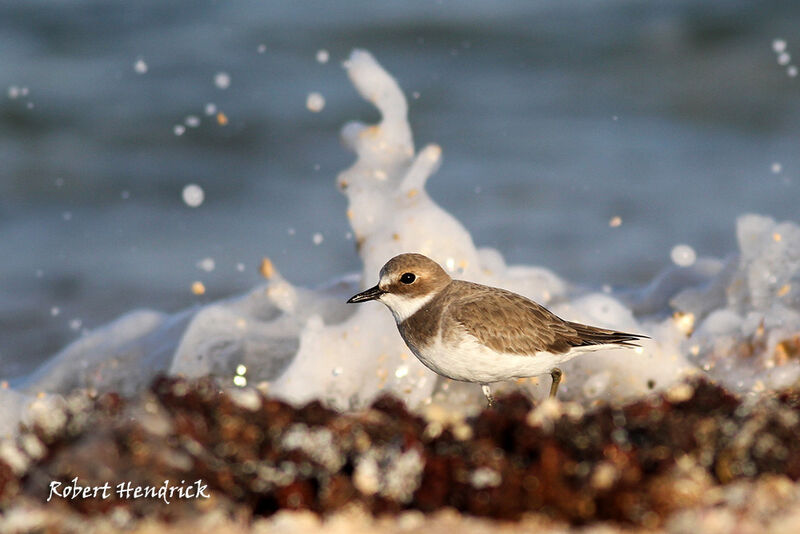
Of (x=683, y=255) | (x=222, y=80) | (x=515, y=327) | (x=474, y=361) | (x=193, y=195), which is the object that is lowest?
(x=193, y=195)

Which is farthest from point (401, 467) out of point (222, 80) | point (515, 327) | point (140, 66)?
point (140, 66)

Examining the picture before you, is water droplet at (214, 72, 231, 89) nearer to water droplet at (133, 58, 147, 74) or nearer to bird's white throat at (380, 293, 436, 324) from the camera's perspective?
Answer: water droplet at (133, 58, 147, 74)

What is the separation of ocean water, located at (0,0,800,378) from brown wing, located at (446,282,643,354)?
4902 mm

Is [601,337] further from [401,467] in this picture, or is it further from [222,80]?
[222,80]

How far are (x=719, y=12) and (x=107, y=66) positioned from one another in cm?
1132

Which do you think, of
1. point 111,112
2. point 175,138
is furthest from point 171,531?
point 111,112

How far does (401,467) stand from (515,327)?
5.98ft

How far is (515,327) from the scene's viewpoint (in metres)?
5.27

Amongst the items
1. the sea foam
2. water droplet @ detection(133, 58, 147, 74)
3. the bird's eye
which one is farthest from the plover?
water droplet @ detection(133, 58, 147, 74)

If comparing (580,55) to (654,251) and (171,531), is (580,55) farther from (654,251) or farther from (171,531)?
(171,531)

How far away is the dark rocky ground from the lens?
135 inches

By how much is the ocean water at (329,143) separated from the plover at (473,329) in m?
4.99

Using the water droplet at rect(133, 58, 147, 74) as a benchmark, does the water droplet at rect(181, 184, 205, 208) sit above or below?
below

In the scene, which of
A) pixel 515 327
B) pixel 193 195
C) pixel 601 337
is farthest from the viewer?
pixel 193 195
